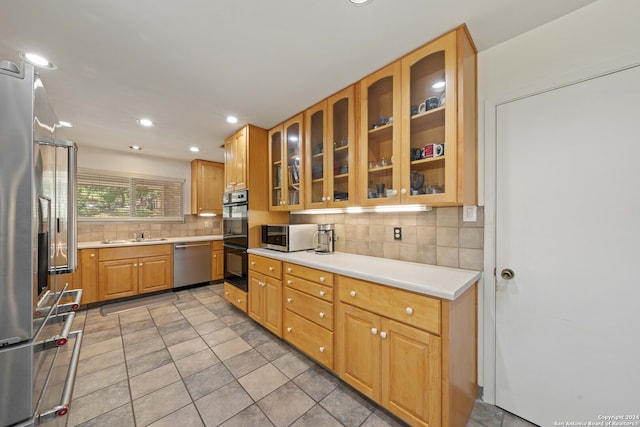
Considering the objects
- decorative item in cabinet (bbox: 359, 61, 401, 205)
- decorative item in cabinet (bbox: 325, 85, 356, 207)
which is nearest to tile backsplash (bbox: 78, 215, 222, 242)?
decorative item in cabinet (bbox: 325, 85, 356, 207)

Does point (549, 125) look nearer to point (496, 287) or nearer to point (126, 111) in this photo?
point (496, 287)

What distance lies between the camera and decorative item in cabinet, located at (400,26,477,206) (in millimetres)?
1399

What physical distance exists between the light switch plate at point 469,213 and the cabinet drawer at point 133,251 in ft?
13.6

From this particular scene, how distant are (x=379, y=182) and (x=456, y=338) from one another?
1.12m

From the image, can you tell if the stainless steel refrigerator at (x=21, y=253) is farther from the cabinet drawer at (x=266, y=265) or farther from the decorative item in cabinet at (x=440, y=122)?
the decorative item in cabinet at (x=440, y=122)

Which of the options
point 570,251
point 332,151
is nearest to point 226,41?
point 332,151

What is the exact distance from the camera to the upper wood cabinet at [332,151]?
1993mm

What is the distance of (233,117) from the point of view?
8.48 ft

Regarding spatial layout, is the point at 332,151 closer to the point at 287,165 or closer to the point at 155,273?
the point at 287,165

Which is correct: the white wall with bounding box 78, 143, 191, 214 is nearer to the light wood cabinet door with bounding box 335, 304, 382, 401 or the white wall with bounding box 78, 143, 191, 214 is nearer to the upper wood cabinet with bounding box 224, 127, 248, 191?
the upper wood cabinet with bounding box 224, 127, 248, 191

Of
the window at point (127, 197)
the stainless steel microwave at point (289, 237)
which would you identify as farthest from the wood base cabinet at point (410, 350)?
the window at point (127, 197)

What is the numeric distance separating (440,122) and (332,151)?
92 centimetres

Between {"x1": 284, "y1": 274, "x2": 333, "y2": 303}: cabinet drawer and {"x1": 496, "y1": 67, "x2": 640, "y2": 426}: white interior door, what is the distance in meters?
1.14

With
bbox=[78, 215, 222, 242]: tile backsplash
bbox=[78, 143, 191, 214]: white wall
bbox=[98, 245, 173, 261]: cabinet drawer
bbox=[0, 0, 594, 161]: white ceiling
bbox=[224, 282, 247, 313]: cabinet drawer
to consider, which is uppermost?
bbox=[0, 0, 594, 161]: white ceiling
